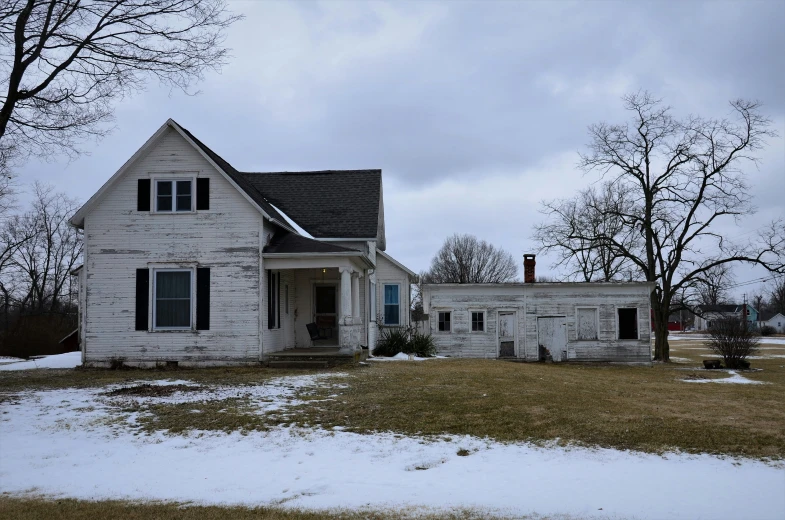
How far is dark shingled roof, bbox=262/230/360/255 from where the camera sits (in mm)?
17180

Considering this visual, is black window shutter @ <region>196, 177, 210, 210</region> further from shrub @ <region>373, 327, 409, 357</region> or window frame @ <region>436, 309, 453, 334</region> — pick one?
window frame @ <region>436, 309, 453, 334</region>

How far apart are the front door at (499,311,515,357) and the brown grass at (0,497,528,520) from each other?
2026cm

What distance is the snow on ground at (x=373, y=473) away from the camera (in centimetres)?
659

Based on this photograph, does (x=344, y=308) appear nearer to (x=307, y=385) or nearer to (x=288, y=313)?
(x=288, y=313)

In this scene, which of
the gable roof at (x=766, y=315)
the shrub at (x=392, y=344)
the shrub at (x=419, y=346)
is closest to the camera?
the shrub at (x=392, y=344)

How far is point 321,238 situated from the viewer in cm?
2077

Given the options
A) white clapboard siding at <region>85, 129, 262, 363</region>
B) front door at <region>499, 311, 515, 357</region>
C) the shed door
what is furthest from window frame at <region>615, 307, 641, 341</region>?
white clapboard siding at <region>85, 129, 262, 363</region>

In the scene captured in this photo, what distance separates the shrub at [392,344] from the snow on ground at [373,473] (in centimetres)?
1281

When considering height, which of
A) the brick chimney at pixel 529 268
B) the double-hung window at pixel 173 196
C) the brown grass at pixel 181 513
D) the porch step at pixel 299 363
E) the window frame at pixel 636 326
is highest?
the double-hung window at pixel 173 196

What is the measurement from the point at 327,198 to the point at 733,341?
15364 mm

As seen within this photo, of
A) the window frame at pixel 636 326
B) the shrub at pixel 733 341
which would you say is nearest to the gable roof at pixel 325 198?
the window frame at pixel 636 326

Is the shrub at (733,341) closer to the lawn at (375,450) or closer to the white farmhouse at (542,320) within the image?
the white farmhouse at (542,320)

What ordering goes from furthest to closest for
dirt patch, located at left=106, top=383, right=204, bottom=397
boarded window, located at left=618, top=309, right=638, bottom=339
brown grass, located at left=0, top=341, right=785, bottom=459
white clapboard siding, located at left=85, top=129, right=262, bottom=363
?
boarded window, located at left=618, top=309, right=638, bottom=339 < white clapboard siding, located at left=85, top=129, right=262, bottom=363 < dirt patch, located at left=106, top=383, right=204, bottom=397 < brown grass, located at left=0, top=341, right=785, bottom=459

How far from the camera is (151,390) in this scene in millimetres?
12062
